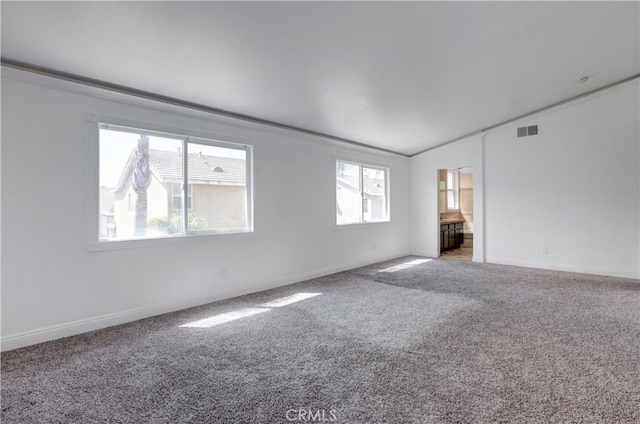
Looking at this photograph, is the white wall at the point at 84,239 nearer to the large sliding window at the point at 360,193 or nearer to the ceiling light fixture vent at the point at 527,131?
the large sliding window at the point at 360,193

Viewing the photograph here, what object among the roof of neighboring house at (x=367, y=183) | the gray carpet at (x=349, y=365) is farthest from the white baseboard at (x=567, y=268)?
the roof of neighboring house at (x=367, y=183)

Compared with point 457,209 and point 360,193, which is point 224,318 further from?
point 457,209

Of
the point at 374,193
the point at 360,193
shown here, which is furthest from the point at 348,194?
the point at 374,193

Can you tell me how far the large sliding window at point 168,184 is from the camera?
11.5 feet

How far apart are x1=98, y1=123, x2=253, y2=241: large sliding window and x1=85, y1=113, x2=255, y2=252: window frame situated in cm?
1

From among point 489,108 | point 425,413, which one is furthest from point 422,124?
point 425,413

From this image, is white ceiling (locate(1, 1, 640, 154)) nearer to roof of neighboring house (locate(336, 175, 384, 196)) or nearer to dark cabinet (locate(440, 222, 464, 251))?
roof of neighboring house (locate(336, 175, 384, 196))

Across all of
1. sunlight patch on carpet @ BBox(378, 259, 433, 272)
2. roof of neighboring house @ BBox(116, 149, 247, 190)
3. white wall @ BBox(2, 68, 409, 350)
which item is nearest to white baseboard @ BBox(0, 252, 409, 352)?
white wall @ BBox(2, 68, 409, 350)

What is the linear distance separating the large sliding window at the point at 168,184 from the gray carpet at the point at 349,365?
1050mm

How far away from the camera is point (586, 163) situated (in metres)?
5.86

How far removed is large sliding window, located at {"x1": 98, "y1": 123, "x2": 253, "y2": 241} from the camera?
3.52 m

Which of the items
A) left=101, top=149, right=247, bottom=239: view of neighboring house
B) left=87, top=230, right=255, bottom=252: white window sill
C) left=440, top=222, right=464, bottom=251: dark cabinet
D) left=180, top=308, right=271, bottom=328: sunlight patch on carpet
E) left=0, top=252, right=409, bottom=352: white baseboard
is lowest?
left=180, top=308, right=271, bottom=328: sunlight patch on carpet

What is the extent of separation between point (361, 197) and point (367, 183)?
0.40m

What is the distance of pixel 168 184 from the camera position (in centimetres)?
396
